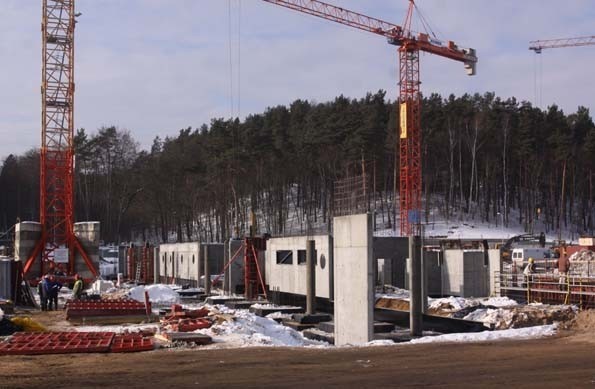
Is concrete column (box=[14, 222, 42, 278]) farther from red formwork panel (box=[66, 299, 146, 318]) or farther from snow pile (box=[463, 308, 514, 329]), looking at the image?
snow pile (box=[463, 308, 514, 329])

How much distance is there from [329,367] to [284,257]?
18308 millimetres

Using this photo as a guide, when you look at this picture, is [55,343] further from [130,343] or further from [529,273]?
[529,273]

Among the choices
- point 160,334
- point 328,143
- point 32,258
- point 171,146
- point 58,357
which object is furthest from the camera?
point 171,146

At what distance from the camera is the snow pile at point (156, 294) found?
30469mm

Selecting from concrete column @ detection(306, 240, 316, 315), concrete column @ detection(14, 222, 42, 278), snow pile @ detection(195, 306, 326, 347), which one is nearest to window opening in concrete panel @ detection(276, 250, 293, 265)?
concrete column @ detection(306, 240, 316, 315)

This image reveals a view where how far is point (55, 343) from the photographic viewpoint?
16.1 meters

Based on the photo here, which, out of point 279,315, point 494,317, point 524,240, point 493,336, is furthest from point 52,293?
point 524,240

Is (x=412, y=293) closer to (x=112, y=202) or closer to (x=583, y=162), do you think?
(x=583, y=162)

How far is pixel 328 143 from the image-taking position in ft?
231

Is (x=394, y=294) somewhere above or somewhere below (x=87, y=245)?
below

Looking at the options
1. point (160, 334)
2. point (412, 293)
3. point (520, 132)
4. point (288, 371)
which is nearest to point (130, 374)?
point (288, 371)

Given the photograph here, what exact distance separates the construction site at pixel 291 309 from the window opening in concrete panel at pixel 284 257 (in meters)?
0.16

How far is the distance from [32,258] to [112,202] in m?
39.9

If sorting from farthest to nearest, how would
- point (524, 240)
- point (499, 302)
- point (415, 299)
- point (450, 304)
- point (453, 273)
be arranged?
1. point (524, 240)
2. point (453, 273)
3. point (499, 302)
4. point (450, 304)
5. point (415, 299)
